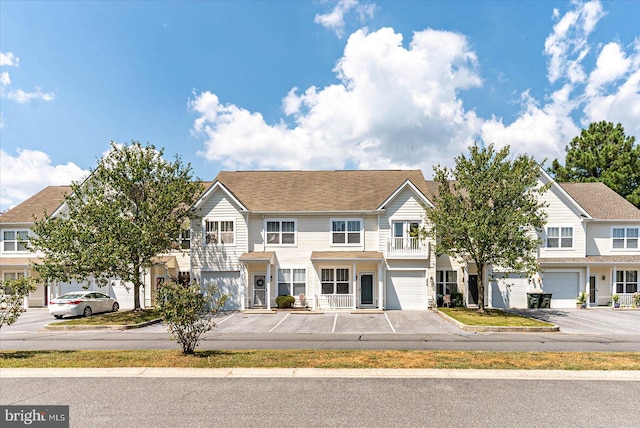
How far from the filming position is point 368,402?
8.07 metres

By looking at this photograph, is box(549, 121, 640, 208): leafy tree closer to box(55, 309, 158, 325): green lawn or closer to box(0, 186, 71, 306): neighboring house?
box(55, 309, 158, 325): green lawn

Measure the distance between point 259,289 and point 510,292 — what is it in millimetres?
17324

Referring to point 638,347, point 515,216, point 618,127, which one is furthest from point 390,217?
point 618,127

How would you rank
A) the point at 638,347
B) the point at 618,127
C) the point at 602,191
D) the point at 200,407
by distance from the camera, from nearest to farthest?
the point at 200,407
the point at 638,347
the point at 602,191
the point at 618,127

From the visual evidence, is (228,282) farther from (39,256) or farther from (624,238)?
(624,238)

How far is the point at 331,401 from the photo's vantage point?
8117 mm

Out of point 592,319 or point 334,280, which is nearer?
point 592,319

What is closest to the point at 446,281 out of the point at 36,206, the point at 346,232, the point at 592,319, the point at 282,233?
the point at 346,232

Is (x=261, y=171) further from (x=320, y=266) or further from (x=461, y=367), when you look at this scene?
(x=461, y=367)

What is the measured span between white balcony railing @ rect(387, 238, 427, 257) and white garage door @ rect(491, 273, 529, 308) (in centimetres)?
587

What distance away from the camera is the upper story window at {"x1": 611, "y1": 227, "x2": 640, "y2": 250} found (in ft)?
88.1

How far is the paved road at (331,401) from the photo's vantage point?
23.6 feet

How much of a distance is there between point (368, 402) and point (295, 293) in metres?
17.4

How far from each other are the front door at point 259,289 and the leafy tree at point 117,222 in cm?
619
